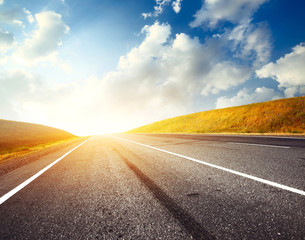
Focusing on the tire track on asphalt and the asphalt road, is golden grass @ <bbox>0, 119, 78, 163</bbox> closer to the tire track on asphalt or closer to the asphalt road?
the asphalt road

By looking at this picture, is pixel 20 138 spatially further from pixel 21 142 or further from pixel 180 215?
pixel 180 215

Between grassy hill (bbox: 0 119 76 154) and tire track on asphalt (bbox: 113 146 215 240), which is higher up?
grassy hill (bbox: 0 119 76 154)

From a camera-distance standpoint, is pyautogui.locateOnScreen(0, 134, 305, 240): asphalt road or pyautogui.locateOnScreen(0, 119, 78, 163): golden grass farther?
pyautogui.locateOnScreen(0, 119, 78, 163): golden grass

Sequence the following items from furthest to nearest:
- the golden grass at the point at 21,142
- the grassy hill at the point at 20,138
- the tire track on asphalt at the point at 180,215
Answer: the grassy hill at the point at 20,138, the golden grass at the point at 21,142, the tire track on asphalt at the point at 180,215

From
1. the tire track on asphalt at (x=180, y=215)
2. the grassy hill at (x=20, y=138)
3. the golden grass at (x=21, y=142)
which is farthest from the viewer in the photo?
the grassy hill at (x=20, y=138)

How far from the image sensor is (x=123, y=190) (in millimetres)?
2719

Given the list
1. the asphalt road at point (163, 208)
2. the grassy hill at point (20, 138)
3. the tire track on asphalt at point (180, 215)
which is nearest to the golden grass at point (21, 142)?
the grassy hill at point (20, 138)

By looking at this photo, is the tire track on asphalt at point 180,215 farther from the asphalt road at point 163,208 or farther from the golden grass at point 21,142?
the golden grass at point 21,142

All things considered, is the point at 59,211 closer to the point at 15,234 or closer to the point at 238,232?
the point at 15,234

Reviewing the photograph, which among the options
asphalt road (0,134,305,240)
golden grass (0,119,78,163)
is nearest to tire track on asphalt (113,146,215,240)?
asphalt road (0,134,305,240)

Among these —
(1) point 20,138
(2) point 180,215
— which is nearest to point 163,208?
(2) point 180,215

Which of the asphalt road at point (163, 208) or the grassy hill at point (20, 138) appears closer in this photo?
the asphalt road at point (163, 208)

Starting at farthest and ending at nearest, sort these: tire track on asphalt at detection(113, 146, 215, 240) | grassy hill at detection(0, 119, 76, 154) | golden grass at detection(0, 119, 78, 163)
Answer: grassy hill at detection(0, 119, 76, 154)
golden grass at detection(0, 119, 78, 163)
tire track on asphalt at detection(113, 146, 215, 240)

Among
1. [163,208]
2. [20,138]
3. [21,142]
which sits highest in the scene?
[20,138]
